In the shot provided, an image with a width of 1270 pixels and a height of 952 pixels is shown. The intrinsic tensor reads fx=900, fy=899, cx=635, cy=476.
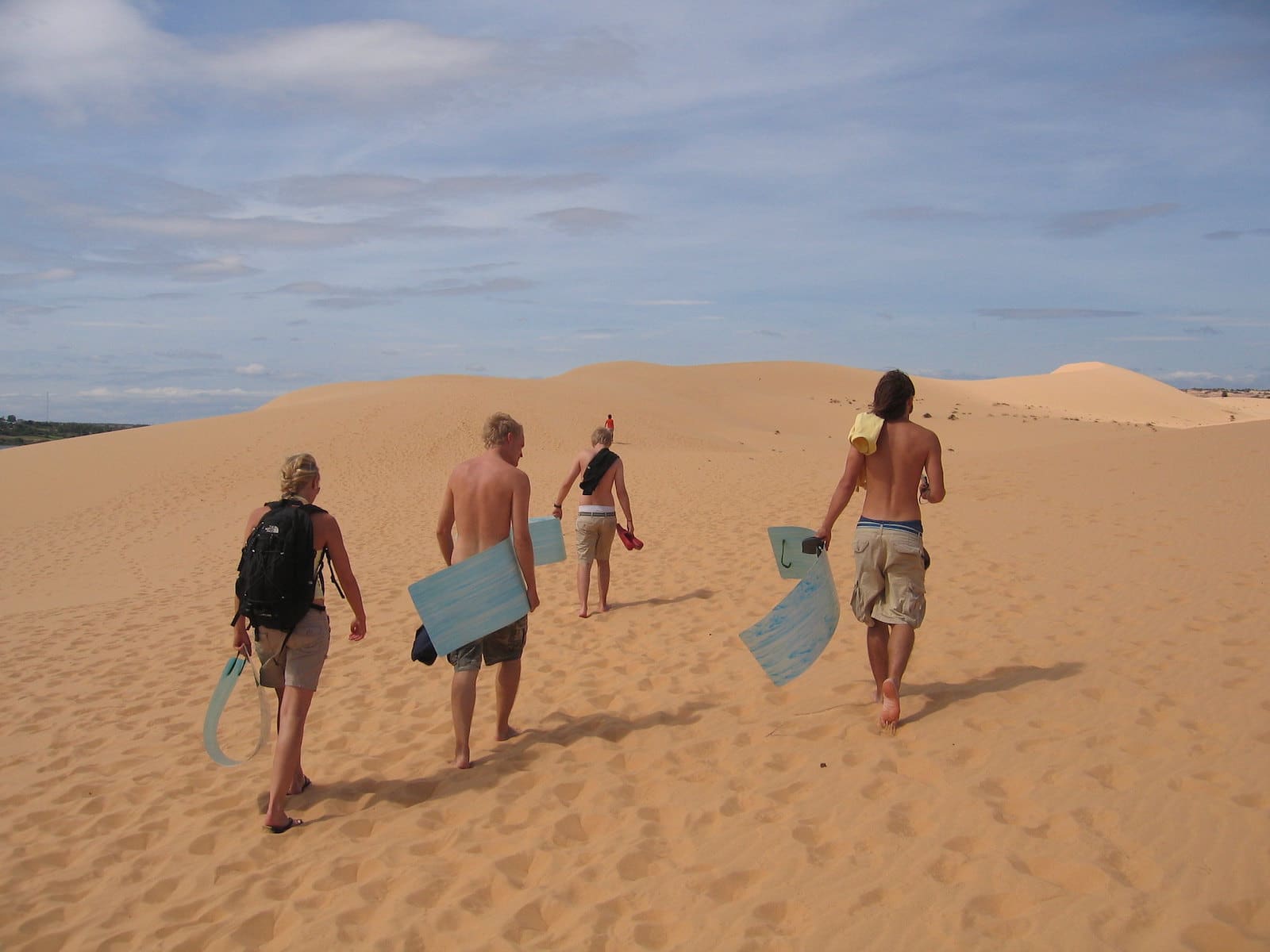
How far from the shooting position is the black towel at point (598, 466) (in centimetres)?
804

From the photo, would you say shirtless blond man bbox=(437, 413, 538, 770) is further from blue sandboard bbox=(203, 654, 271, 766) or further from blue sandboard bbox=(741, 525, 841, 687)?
blue sandboard bbox=(741, 525, 841, 687)

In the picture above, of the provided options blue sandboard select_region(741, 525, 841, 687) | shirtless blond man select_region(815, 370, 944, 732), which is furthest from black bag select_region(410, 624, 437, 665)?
shirtless blond man select_region(815, 370, 944, 732)

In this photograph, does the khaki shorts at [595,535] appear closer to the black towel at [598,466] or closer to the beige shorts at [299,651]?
the black towel at [598,466]

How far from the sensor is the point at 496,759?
17.1 feet

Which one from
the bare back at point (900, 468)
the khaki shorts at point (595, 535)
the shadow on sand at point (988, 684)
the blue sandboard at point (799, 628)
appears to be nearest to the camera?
the bare back at point (900, 468)

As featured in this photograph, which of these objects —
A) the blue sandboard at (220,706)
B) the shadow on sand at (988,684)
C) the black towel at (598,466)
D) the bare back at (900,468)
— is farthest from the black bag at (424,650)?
the black towel at (598,466)

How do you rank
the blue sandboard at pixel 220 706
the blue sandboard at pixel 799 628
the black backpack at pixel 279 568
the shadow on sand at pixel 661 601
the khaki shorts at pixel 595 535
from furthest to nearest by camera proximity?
the shadow on sand at pixel 661 601, the khaki shorts at pixel 595 535, the blue sandboard at pixel 799 628, the blue sandboard at pixel 220 706, the black backpack at pixel 279 568

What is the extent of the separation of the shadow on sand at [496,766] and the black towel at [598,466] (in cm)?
262

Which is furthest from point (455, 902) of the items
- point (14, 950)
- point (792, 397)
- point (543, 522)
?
point (792, 397)

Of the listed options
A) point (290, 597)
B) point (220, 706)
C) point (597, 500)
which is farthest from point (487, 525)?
point (597, 500)

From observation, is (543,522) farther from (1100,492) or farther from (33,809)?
(1100,492)

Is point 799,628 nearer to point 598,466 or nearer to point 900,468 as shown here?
point 900,468

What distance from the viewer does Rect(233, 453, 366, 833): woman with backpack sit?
168 inches

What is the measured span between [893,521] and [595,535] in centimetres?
389
